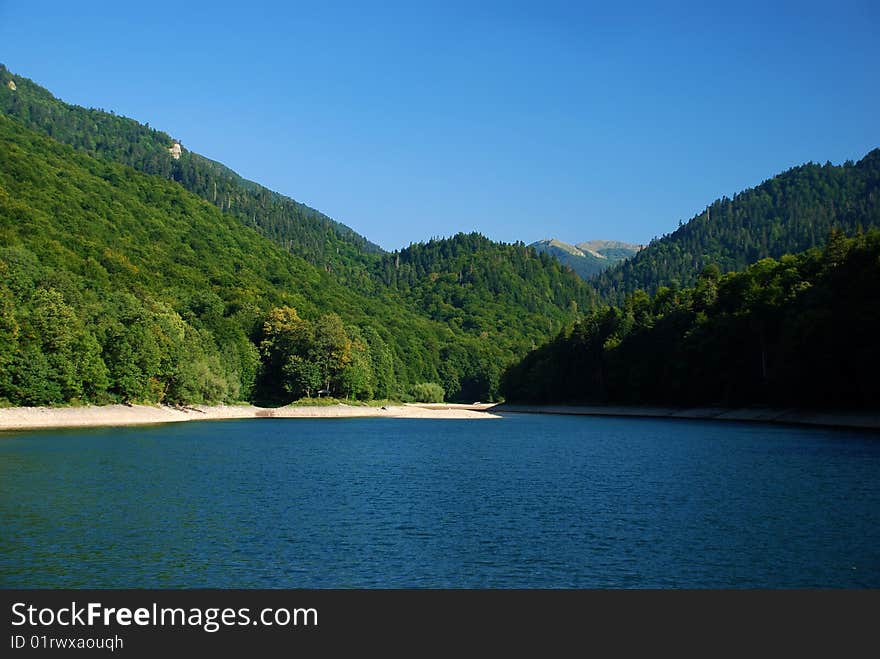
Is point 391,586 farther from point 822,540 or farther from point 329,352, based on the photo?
point 329,352

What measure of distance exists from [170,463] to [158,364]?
56141mm

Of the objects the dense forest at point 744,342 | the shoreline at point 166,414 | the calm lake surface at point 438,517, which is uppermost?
the dense forest at point 744,342

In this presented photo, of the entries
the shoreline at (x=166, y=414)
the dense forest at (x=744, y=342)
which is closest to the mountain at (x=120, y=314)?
the shoreline at (x=166, y=414)

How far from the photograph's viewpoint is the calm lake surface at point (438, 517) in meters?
25.5

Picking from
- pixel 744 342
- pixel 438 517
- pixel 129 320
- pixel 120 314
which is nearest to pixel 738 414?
pixel 744 342

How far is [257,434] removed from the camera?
89.7 meters

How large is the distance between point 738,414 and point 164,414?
237 ft

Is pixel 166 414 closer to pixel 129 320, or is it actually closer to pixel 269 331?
pixel 129 320

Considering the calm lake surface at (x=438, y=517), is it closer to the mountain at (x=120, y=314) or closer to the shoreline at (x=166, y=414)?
the shoreline at (x=166, y=414)

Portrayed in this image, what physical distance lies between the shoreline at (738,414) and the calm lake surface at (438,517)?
21.1m

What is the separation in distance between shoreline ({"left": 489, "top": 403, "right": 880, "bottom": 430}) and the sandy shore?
1981 cm

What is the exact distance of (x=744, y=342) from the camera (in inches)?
4496

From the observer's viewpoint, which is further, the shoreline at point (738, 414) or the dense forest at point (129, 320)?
the dense forest at point (129, 320)

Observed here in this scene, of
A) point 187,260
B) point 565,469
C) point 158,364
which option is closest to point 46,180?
point 187,260
